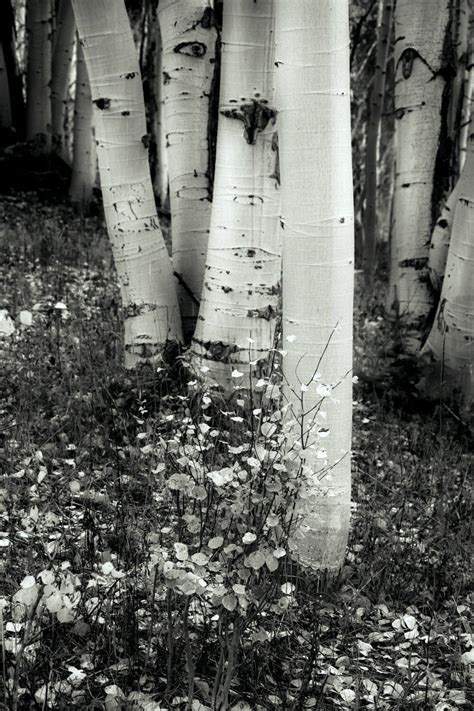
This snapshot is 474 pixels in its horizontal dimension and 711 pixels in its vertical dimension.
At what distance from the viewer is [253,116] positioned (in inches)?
154

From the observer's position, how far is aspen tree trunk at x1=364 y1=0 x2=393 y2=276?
35.8ft

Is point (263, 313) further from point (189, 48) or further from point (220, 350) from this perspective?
point (189, 48)

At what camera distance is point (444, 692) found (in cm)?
243

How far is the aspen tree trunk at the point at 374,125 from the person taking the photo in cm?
1091

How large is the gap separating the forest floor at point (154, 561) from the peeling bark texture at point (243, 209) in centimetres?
47

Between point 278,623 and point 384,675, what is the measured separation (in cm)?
41

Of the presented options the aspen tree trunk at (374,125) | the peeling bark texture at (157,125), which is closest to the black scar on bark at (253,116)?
the aspen tree trunk at (374,125)

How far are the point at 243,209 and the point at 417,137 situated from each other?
2.55 metres

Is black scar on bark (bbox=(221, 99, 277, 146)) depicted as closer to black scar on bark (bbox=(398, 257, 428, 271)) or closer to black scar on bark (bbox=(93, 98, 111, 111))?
black scar on bark (bbox=(93, 98, 111, 111))

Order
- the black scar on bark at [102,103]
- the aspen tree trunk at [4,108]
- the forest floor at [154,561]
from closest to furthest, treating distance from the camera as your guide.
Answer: the forest floor at [154,561], the black scar on bark at [102,103], the aspen tree trunk at [4,108]

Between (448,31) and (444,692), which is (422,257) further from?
(444,692)

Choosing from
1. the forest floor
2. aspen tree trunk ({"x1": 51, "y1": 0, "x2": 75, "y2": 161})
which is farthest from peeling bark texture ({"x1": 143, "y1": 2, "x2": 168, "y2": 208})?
the forest floor

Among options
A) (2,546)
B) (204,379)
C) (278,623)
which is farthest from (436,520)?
(2,546)

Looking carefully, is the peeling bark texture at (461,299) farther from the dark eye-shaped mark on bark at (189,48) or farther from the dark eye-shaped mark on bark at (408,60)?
the dark eye-shaped mark on bark at (189,48)
